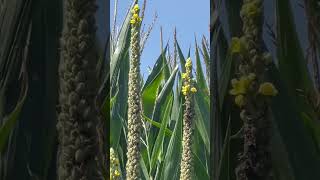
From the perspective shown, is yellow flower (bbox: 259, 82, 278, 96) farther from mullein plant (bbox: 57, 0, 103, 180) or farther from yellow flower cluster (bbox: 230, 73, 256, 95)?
mullein plant (bbox: 57, 0, 103, 180)

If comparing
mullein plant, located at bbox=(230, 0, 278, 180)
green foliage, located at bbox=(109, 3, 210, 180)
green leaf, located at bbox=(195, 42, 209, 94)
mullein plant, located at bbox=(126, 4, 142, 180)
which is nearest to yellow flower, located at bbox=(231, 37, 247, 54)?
mullein plant, located at bbox=(230, 0, 278, 180)

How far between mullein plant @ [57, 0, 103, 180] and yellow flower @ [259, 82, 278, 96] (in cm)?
18

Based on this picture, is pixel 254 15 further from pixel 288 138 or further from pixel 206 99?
pixel 206 99

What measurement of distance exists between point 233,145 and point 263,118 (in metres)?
0.04

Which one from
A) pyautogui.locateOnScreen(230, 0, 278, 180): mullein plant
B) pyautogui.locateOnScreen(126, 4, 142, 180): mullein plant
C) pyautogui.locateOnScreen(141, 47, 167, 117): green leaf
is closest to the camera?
pyautogui.locateOnScreen(230, 0, 278, 180): mullein plant

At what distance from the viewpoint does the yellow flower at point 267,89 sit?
0.68 meters

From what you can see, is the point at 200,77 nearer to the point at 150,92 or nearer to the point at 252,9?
the point at 150,92

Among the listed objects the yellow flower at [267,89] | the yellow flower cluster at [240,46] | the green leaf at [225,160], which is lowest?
the green leaf at [225,160]

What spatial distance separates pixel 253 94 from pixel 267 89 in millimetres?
16

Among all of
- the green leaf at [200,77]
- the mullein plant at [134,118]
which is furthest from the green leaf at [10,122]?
the green leaf at [200,77]

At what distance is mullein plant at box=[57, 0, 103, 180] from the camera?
0.70 m

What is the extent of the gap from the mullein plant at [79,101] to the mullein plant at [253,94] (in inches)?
6.0

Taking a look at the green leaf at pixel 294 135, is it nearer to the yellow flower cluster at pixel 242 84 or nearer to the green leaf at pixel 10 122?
the yellow flower cluster at pixel 242 84

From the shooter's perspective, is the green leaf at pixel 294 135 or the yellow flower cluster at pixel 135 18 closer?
the green leaf at pixel 294 135
